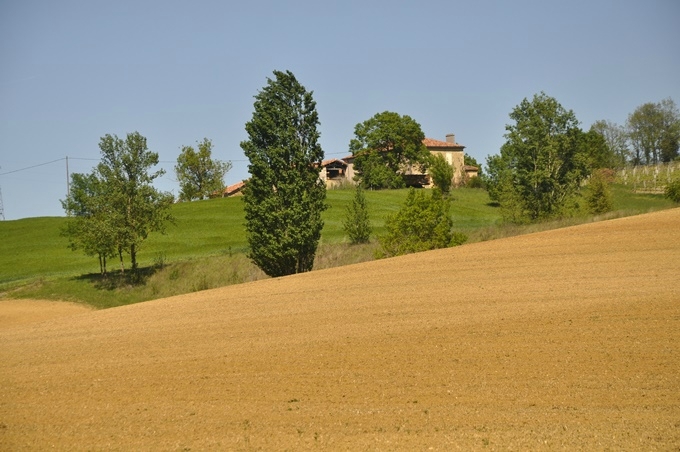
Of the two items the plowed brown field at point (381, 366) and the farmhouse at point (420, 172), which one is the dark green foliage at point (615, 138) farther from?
the plowed brown field at point (381, 366)

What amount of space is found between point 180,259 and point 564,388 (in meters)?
41.3

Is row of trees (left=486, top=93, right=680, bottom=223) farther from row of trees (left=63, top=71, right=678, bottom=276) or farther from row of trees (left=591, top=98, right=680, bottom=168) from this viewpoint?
row of trees (left=591, top=98, right=680, bottom=168)

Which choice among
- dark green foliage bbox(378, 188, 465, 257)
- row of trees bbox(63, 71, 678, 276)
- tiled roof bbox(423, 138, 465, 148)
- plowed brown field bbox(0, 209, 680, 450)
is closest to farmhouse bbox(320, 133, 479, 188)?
tiled roof bbox(423, 138, 465, 148)

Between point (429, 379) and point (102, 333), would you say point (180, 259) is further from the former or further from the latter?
point (429, 379)

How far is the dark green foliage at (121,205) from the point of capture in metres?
43.5

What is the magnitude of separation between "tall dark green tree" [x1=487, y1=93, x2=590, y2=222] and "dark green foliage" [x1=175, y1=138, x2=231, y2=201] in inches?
2578

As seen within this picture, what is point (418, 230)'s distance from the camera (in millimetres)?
39094

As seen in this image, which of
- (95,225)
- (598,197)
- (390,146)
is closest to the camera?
(95,225)

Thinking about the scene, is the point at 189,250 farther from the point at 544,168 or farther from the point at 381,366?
the point at 381,366

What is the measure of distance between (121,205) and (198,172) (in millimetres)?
70423

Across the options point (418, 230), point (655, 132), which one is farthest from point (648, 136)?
point (418, 230)

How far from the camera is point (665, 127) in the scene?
115 m

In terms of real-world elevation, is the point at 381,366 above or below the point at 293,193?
below

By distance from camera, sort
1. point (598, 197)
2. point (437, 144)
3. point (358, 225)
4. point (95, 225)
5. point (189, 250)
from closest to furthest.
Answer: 1. point (95, 225)
2. point (358, 225)
3. point (598, 197)
4. point (189, 250)
5. point (437, 144)
